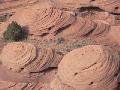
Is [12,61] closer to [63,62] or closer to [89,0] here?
[63,62]

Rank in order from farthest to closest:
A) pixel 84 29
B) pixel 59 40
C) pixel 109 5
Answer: pixel 109 5, pixel 84 29, pixel 59 40

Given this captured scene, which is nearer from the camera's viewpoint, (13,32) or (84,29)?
(84,29)

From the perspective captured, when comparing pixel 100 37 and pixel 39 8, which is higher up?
pixel 39 8

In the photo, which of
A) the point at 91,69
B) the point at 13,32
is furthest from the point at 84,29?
the point at 91,69

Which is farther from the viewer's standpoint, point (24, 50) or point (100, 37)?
point (100, 37)

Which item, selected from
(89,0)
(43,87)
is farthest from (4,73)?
(89,0)

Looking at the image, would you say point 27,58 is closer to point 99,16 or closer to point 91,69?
point 91,69
